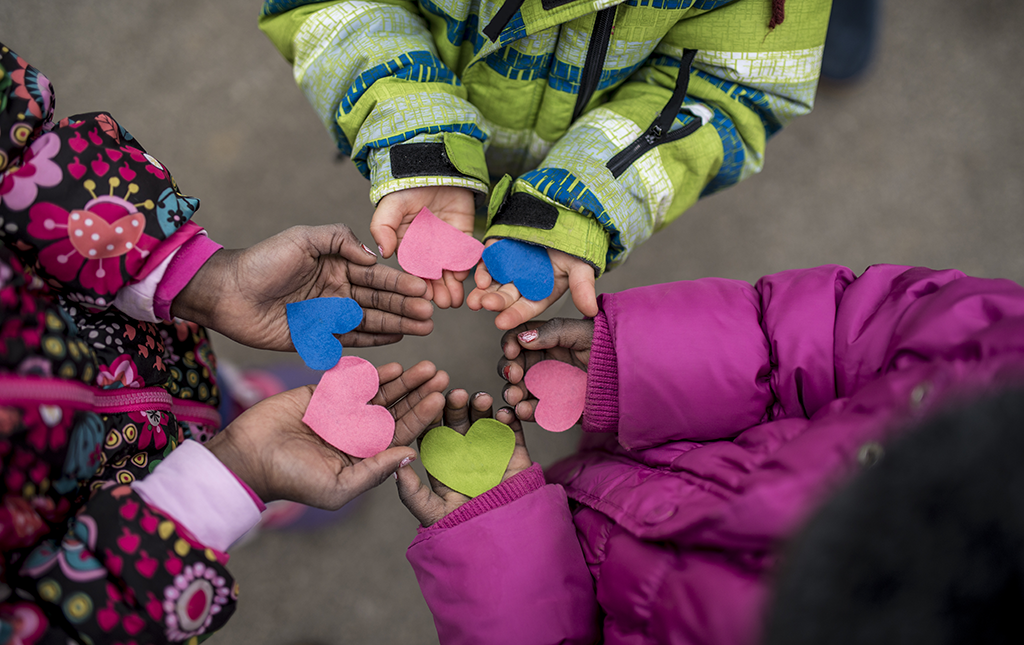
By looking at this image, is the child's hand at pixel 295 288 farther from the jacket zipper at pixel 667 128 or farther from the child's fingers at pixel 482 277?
the jacket zipper at pixel 667 128

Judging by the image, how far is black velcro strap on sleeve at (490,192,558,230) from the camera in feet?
→ 2.78

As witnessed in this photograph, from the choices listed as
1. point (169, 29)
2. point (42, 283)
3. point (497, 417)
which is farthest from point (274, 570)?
point (169, 29)

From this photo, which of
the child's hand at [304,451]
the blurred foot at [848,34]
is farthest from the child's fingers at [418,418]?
the blurred foot at [848,34]

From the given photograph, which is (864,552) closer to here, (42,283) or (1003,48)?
(42,283)

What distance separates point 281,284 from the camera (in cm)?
86

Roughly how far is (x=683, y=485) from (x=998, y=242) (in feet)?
5.01

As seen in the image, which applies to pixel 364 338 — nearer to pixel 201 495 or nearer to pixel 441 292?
pixel 441 292

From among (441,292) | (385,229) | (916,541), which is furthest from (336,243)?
(916,541)

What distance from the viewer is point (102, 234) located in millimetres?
679

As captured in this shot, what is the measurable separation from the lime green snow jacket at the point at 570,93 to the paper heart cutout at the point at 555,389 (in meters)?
0.19

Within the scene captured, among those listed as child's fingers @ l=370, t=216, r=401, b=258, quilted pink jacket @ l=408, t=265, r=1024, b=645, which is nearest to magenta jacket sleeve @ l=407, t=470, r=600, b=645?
quilted pink jacket @ l=408, t=265, r=1024, b=645

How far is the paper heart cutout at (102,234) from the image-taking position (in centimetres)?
66

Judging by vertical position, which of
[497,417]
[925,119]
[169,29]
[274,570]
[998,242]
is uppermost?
[169,29]

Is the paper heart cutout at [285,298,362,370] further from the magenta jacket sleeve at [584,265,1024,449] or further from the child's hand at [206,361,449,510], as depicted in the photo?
the magenta jacket sleeve at [584,265,1024,449]
